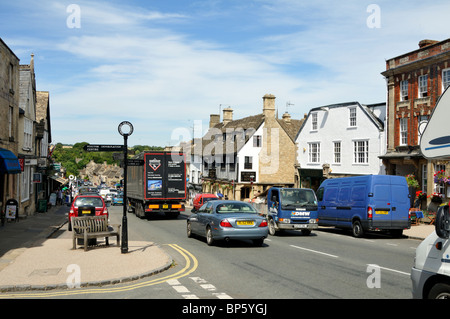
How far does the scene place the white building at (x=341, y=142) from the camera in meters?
34.8

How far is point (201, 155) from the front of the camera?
6644 centimetres

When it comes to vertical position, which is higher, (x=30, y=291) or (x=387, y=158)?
(x=387, y=158)

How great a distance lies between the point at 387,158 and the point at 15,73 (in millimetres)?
25380

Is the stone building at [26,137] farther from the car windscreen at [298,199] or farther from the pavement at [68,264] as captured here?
the car windscreen at [298,199]

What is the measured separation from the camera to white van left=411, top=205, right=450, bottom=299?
5.82 metres

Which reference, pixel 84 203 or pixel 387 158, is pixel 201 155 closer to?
pixel 387 158

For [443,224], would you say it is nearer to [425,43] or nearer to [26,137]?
[425,43]

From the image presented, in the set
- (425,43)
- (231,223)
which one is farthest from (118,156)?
(425,43)

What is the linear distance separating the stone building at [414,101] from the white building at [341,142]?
5.73ft

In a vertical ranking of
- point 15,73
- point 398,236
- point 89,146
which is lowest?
point 398,236

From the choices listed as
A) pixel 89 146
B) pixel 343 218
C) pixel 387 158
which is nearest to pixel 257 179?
pixel 387 158

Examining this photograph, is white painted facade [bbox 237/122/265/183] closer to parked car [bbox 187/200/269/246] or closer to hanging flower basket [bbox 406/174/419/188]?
hanging flower basket [bbox 406/174/419/188]

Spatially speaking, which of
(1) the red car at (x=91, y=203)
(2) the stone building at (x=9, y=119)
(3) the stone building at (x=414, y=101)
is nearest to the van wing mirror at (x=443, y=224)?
(1) the red car at (x=91, y=203)

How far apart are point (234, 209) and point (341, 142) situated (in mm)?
24548
